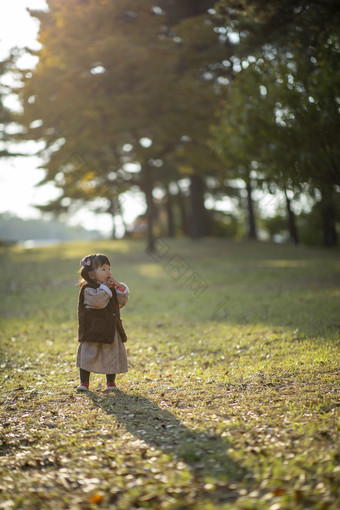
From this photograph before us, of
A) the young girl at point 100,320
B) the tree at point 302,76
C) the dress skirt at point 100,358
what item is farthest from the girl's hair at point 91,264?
the tree at point 302,76

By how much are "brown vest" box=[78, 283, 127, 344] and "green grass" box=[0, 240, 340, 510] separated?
73 cm

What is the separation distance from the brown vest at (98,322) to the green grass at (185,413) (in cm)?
73

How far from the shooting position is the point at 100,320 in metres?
5.48

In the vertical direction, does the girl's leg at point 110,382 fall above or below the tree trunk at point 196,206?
below

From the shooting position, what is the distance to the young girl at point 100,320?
17.9ft

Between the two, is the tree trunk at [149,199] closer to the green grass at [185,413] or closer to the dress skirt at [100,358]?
the green grass at [185,413]

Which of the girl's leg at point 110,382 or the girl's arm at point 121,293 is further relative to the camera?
the girl's leg at point 110,382

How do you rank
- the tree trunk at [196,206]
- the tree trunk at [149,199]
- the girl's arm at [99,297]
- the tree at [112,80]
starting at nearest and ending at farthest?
the girl's arm at [99,297] < the tree at [112,80] < the tree trunk at [149,199] < the tree trunk at [196,206]

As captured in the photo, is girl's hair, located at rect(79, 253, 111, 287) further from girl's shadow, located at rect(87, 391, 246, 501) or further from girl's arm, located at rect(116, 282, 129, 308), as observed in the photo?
girl's shadow, located at rect(87, 391, 246, 501)

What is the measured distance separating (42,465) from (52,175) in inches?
976

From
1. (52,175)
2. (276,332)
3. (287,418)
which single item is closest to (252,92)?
(276,332)

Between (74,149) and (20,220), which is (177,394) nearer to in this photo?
(74,149)

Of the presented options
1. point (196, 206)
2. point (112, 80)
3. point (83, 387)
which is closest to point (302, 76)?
point (83, 387)

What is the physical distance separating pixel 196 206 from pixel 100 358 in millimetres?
22331
